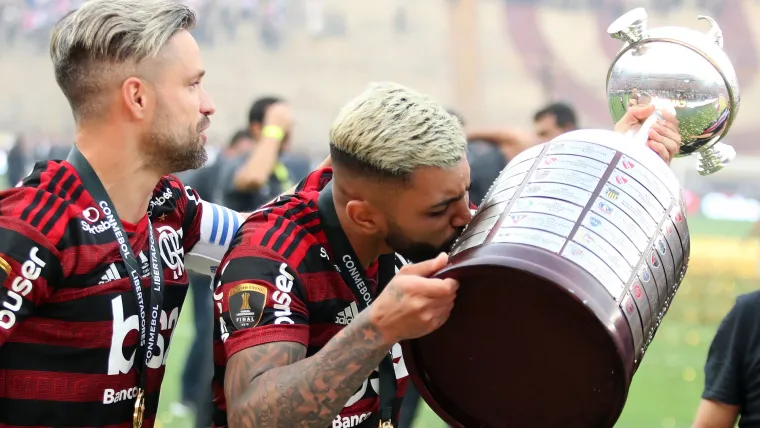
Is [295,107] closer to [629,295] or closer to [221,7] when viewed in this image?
[221,7]

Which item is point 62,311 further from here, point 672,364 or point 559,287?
point 672,364

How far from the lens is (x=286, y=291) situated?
7.05 feet

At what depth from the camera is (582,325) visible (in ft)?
6.20

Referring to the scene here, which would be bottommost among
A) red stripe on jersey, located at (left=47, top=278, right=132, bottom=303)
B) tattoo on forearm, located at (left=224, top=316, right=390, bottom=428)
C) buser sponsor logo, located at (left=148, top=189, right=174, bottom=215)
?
tattoo on forearm, located at (left=224, top=316, right=390, bottom=428)

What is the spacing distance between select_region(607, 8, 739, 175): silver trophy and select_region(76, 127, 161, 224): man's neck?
113 cm

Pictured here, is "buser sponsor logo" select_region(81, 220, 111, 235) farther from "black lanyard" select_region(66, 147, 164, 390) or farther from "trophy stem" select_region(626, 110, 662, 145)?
"trophy stem" select_region(626, 110, 662, 145)

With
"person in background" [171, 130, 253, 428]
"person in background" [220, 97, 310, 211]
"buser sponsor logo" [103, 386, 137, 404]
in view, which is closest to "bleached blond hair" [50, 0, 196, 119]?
"buser sponsor logo" [103, 386, 137, 404]

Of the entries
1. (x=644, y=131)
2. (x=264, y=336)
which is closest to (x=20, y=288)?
(x=264, y=336)

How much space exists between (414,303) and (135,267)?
2.38ft

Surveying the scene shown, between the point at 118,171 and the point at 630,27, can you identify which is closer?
the point at 118,171

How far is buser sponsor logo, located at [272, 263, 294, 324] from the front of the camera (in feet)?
6.92

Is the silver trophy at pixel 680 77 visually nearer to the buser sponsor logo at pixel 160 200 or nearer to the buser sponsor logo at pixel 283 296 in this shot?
the buser sponsor logo at pixel 283 296

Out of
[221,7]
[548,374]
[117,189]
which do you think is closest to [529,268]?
[548,374]

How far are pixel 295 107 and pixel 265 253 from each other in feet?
84.5
